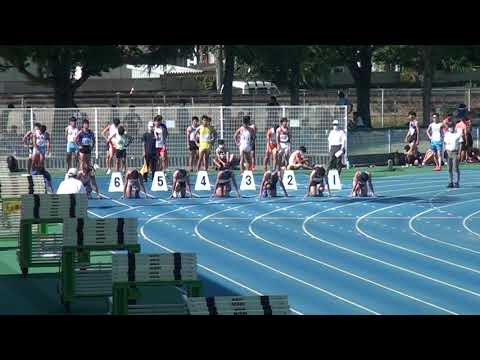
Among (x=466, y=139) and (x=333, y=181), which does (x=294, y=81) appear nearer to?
(x=466, y=139)

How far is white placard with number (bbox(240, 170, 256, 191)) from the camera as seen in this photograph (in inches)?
1232

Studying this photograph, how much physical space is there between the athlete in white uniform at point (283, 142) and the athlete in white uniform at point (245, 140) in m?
0.74

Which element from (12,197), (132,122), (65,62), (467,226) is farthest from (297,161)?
(65,62)

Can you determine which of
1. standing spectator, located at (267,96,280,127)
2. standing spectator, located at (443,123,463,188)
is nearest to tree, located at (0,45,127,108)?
standing spectator, located at (267,96,280,127)

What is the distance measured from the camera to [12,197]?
2447cm

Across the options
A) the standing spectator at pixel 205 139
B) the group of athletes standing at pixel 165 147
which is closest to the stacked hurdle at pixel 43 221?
the group of athletes standing at pixel 165 147

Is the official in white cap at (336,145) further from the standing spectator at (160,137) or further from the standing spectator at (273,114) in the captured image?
the standing spectator at (160,137)

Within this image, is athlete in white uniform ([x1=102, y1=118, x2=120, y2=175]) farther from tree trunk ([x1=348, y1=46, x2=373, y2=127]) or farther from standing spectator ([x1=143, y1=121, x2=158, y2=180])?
tree trunk ([x1=348, y1=46, x2=373, y2=127])

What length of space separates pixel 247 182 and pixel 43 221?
39.0ft

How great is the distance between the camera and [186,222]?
26016mm
